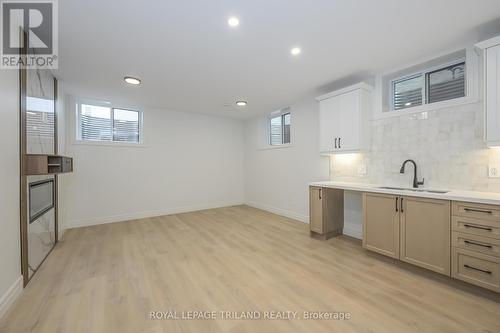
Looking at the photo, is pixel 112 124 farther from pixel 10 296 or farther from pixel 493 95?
pixel 493 95

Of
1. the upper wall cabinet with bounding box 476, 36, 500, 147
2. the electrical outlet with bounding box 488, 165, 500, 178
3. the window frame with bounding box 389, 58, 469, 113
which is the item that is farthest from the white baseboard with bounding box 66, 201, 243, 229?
the upper wall cabinet with bounding box 476, 36, 500, 147

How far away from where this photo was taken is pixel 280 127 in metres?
5.39

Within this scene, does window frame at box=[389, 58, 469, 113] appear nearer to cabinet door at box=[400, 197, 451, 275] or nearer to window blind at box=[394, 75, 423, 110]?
window blind at box=[394, 75, 423, 110]

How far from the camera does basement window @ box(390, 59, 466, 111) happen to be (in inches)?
103

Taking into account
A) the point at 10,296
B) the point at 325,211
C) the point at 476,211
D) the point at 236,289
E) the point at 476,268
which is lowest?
the point at 236,289

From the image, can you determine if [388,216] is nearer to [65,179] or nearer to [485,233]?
[485,233]

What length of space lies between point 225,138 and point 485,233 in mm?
5222

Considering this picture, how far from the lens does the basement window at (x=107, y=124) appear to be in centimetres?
429

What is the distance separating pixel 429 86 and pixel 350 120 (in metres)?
1.02

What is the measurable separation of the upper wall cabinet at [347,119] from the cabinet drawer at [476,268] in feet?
5.48

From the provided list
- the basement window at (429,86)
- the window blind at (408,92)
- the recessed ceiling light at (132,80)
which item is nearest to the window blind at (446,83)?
the basement window at (429,86)

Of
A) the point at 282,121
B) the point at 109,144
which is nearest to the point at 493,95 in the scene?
the point at 282,121

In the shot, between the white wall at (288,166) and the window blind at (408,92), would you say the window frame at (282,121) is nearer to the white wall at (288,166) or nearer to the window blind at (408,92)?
the white wall at (288,166)

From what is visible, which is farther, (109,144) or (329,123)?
(109,144)
